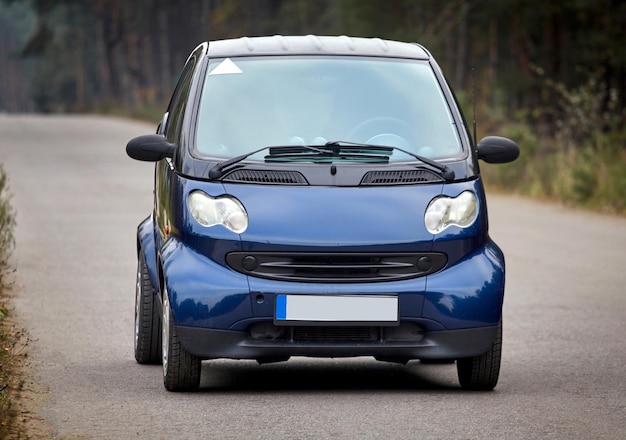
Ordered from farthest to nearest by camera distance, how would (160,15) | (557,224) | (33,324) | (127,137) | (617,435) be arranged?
(160,15), (127,137), (557,224), (33,324), (617,435)

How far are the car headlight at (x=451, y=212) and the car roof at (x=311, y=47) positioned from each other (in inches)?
49.1

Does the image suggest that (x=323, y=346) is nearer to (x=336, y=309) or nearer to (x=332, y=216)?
(x=336, y=309)

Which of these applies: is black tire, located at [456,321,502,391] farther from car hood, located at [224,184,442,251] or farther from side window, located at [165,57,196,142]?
side window, located at [165,57,196,142]

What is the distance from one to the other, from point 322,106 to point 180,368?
5.30 ft

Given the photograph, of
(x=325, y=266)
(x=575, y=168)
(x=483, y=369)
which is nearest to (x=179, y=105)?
(x=325, y=266)

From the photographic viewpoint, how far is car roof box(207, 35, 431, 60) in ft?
28.0

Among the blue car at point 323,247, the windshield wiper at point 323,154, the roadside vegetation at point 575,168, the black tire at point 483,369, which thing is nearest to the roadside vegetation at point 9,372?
the blue car at point 323,247

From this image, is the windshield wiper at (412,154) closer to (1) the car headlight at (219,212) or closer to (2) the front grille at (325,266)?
(2) the front grille at (325,266)

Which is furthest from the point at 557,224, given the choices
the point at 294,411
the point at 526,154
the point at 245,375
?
the point at 294,411

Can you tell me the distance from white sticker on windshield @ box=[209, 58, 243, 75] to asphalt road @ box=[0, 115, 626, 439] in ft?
5.39

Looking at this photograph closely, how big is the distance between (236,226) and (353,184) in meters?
0.61

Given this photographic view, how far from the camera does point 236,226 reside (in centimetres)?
752

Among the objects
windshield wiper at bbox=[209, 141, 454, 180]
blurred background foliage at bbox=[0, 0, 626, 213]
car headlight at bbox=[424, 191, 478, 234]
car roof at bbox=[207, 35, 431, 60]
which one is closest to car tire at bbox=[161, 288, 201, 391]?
windshield wiper at bbox=[209, 141, 454, 180]

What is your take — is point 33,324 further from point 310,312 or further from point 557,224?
point 557,224
